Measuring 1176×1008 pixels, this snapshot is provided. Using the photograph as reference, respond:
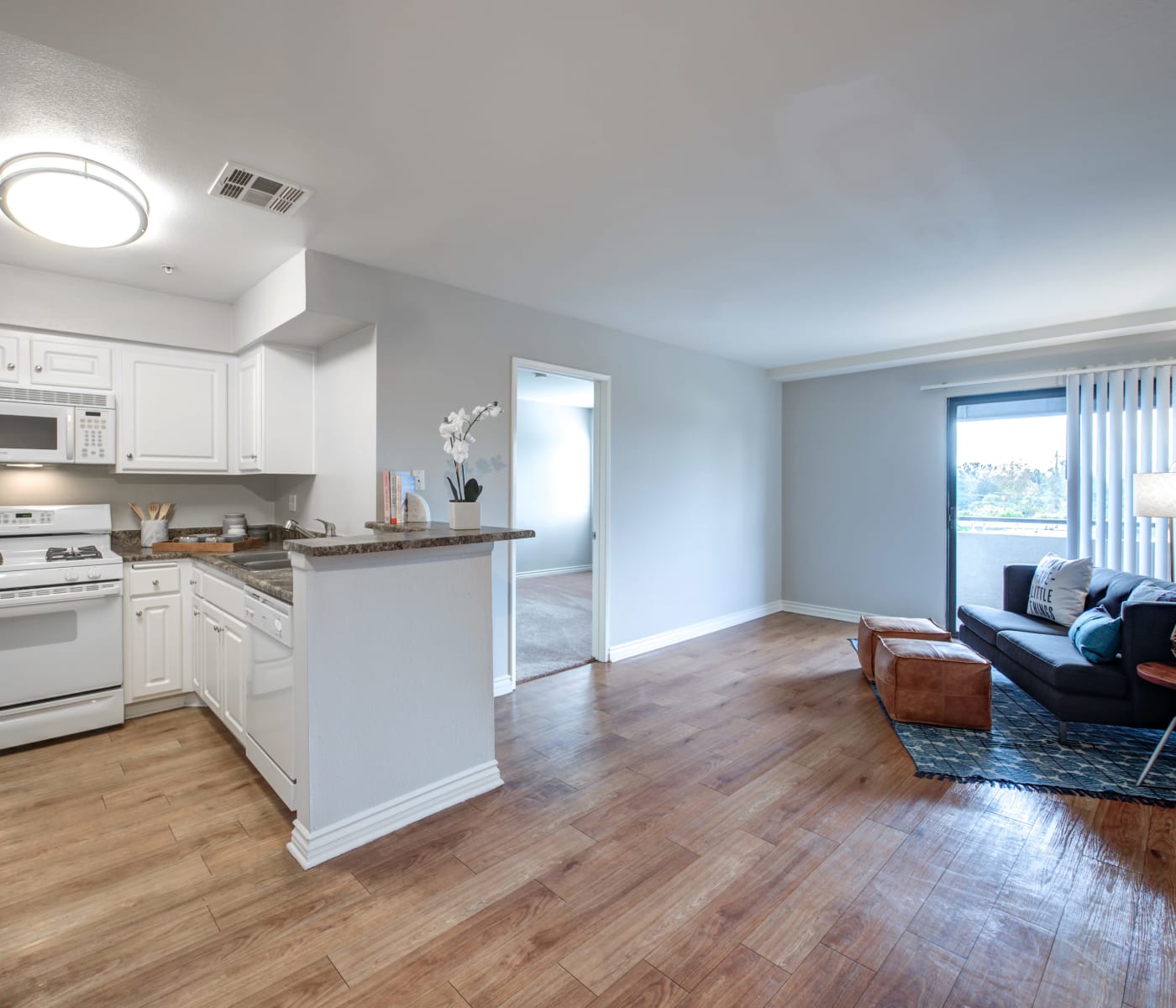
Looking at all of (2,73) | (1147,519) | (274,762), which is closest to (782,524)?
(1147,519)

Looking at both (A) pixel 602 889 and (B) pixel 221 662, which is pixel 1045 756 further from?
(B) pixel 221 662

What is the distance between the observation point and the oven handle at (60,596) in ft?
9.12

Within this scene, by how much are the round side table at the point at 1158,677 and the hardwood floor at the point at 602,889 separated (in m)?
0.28

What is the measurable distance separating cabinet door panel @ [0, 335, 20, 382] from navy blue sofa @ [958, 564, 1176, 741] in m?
5.71

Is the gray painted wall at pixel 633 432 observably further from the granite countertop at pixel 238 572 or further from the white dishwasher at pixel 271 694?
the white dishwasher at pixel 271 694

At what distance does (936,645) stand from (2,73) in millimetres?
4734

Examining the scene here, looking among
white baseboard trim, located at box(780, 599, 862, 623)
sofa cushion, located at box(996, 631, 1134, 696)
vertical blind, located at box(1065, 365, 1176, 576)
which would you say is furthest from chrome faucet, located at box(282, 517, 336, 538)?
vertical blind, located at box(1065, 365, 1176, 576)

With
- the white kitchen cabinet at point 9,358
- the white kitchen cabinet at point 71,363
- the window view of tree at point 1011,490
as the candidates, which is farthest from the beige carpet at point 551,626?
the window view of tree at point 1011,490

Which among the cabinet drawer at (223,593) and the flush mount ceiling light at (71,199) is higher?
the flush mount ceiling light at (71,199)

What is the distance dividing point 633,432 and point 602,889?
3281 mm

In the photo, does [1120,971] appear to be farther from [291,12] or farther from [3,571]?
[3,571]

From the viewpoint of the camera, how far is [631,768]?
2805mm

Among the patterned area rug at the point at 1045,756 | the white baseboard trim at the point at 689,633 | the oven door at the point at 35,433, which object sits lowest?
the patterned area rug at the point at 1045,756

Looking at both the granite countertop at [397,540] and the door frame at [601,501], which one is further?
the door frame at [601,501]
